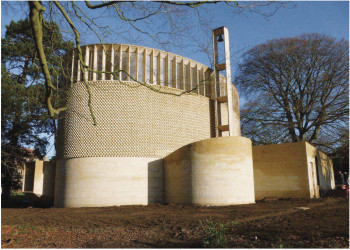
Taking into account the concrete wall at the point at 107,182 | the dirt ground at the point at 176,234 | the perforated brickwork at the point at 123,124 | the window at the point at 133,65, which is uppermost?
the window at the point at 133,65

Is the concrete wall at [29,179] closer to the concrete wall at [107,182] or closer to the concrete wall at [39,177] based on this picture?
the concrete wall at [39,177]

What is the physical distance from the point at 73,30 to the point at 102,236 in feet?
16.3

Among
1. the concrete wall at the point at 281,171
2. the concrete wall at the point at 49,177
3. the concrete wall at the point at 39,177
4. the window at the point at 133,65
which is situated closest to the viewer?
the concrete wall at the point at 281,171

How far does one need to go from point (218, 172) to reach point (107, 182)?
6220 millimetres

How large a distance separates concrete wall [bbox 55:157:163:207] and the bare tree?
33.8 ft

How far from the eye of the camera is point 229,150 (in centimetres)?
1450

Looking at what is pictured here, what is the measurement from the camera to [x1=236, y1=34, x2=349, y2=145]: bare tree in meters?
19.5

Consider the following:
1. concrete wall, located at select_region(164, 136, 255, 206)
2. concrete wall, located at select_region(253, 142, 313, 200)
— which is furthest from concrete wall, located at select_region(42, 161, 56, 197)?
concrete wall, located at select_region(253, 142, 313, 200)

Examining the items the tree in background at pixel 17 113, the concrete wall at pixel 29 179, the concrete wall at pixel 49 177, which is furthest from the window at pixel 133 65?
the concrete wall at pixel 29 179

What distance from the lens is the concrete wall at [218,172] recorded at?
14172 mm

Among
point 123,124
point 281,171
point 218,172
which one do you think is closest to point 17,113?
point 123,124

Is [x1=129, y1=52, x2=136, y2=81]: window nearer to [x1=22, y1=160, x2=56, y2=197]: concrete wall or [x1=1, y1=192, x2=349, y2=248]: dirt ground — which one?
[x1=22, y1=160, x2=56, y2=197]: concrete wall

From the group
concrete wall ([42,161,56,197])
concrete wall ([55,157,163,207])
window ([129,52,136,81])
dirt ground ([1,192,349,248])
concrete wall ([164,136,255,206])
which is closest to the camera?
dirt ground ([1,192,349,248])

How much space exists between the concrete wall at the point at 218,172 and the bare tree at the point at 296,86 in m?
8.23
